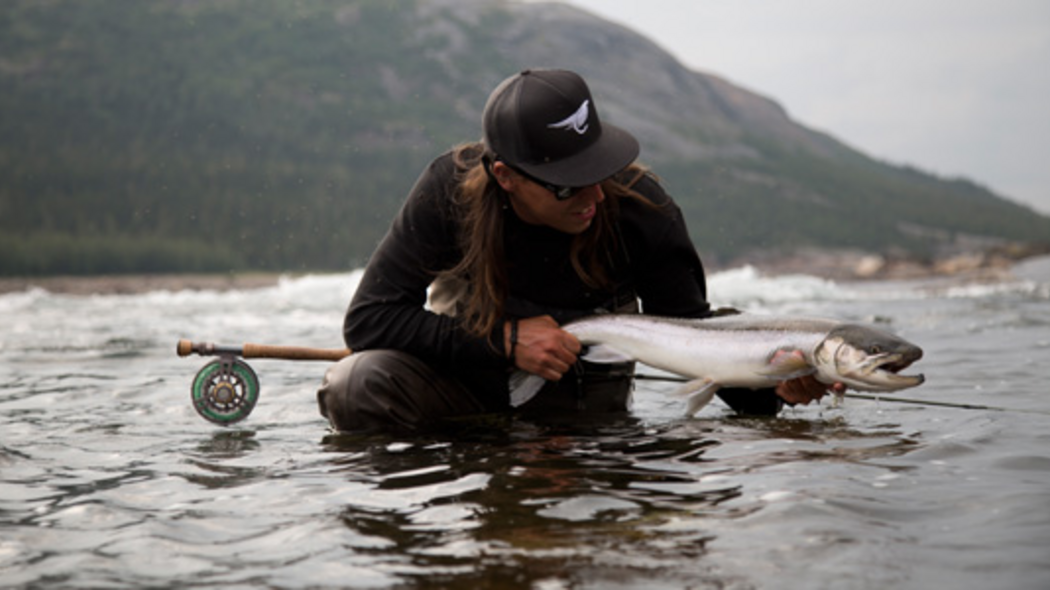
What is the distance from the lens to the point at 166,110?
475ft

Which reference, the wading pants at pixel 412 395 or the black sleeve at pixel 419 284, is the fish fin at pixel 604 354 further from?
the wading pants at pixel 412 395

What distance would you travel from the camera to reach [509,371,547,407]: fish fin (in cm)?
529

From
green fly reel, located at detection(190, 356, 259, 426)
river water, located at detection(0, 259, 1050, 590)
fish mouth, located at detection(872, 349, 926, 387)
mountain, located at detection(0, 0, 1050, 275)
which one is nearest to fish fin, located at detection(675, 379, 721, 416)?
river water, located at detection(0, 259, 1050, 590)

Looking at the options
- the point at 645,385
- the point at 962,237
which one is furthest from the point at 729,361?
the point at 962,237

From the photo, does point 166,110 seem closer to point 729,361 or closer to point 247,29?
point 247,29

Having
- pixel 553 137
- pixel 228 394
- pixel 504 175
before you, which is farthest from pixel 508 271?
pixel 228 394

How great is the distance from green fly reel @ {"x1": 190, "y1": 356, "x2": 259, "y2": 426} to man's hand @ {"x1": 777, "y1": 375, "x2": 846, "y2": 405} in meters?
2.64

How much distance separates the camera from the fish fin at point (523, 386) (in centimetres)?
529

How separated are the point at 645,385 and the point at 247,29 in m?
173

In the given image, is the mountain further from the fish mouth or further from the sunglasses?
the fish mouth

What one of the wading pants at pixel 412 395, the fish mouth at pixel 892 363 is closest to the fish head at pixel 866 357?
the fish mouth at pixel 892 363

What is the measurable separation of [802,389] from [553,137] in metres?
1.50

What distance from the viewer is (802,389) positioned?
16.6 ft

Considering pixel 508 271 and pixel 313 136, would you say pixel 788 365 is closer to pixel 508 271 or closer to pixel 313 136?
pixel 508 271
